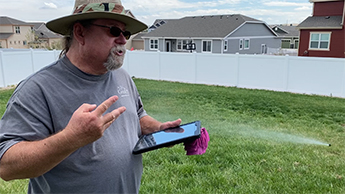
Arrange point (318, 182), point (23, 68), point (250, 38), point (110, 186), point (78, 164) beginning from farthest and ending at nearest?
1. point (250, 38)
2. point (23, 68)
3. point (318, 182)
4. point (110, 186)
5. point (78, 164)

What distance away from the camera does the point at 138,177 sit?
Result: 79.4 inches

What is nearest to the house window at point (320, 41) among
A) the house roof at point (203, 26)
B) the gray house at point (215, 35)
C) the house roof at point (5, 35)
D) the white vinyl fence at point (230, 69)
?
the gray house at point (215, 35)

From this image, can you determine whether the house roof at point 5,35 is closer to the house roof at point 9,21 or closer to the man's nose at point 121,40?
the house roof at point 9,21

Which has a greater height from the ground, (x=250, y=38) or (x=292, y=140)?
(x=250, y=38)

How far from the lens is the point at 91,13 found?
170 cm

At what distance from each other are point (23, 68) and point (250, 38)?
2344 centimetres

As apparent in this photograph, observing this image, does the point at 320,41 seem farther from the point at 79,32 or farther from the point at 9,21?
the point at 9,21

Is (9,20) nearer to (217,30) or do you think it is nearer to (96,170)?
(217,30)

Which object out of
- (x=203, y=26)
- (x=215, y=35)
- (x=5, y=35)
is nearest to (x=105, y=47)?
(x=215, y=35)

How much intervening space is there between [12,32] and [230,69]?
44935 mm

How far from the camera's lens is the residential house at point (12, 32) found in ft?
153

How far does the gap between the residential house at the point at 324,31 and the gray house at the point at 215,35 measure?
26.3ft

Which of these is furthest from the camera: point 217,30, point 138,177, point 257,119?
point 217,30

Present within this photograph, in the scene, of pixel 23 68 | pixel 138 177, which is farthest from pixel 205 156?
pixel 23 68
